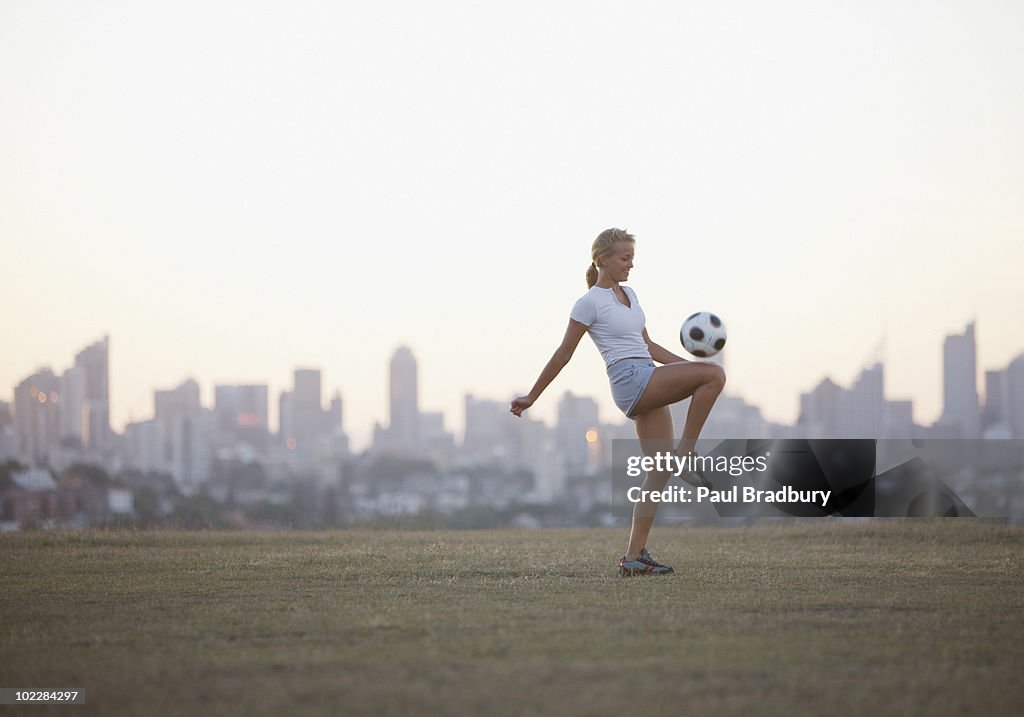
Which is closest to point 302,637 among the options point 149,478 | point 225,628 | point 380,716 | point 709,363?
point 225,628

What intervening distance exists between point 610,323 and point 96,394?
100 meters

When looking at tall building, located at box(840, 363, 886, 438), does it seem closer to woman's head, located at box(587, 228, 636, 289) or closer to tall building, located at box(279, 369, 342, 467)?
woman's head, located at box(587, 228, 636, 289)

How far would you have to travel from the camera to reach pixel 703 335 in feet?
27.1

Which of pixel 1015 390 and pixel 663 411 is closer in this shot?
pixel 663 411

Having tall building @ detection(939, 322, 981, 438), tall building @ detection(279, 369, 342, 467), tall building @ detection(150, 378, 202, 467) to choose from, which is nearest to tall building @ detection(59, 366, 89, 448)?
tall building @ detection(150, 378, 202, 467)

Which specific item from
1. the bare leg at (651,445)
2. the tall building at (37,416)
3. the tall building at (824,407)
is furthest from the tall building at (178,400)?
the bare leg at (651,445)

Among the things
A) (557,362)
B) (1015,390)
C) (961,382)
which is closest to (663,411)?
(557,362)

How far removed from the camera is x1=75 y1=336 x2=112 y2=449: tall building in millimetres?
99125

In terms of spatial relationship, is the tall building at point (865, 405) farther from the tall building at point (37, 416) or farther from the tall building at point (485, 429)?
the tall building at point (485, 429)

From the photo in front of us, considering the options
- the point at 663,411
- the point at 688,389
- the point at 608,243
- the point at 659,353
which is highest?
the point at 608,243

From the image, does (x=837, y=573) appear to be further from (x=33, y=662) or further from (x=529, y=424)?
(x=529, y=424)

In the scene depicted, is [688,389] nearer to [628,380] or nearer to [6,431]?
[628,380]

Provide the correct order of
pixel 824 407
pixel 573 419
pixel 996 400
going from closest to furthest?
pixel 996 400
pixel 824 407
pixel 573 419

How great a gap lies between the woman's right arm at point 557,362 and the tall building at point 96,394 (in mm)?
96069
